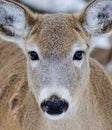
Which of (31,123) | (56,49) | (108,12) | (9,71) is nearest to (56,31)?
(56,49)

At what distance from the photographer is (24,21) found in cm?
802

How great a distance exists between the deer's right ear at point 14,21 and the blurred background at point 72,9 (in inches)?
314

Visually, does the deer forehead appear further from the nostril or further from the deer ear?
the nostril

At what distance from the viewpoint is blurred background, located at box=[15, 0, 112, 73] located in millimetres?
16500

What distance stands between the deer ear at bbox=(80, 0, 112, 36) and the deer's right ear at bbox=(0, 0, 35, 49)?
1.87 feet

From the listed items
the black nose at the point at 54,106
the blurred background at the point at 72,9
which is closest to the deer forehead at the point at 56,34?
the black nose at the point at 54,106

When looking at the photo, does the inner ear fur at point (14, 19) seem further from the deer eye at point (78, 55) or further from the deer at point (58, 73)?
the deer eye at point (78, 55)

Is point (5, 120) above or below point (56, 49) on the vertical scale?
below

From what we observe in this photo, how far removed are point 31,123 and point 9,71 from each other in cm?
133

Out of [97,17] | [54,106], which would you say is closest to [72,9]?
[97,17]

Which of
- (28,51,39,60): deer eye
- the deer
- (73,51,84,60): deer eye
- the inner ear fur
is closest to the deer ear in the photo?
the deer

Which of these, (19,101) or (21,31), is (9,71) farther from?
(21,31)

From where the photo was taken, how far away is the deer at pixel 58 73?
747cm

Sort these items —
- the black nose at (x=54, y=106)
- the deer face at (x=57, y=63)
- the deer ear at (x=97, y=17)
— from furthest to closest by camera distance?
1. the deer ear at (x=97, y=17)
2. the deer face at (x=57, y=63)
3. the black nose at (x=54, y=106)
